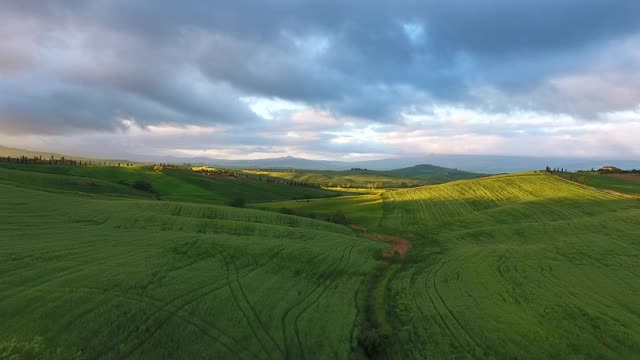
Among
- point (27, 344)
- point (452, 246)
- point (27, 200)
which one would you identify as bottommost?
point (452, 246)

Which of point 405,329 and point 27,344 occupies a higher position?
point 27,344

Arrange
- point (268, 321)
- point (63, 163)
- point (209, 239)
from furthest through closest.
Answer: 1. point (63, 163)
2. point (209, 239)
3. point (268, 321)

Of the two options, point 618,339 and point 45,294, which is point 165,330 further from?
point 618,339

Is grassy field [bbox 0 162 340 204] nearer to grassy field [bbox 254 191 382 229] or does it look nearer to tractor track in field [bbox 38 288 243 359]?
grassy field [bbox 254 191 382 229]

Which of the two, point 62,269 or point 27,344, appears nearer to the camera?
point 27,344

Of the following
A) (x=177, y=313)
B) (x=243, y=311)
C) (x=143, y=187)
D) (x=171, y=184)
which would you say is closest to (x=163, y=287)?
(x=177, y=313)

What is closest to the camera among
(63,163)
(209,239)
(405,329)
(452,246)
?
(405,329)

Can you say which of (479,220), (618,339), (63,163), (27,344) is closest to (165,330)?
(27,344)
